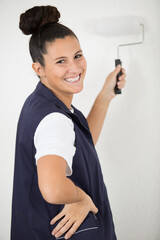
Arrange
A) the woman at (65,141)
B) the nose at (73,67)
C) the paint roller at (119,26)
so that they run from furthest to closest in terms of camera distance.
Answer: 1. the paint roller at (119,26)
2. the nose at (73,67)
3. the woman at (65,141)

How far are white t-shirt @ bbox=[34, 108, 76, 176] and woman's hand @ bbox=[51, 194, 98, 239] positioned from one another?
0.13 metres

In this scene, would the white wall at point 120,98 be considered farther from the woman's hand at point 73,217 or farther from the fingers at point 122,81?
the woman's hand at point 73,217

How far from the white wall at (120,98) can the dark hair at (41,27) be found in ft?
0.93

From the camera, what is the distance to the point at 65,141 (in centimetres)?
76

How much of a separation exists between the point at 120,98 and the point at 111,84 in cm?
9

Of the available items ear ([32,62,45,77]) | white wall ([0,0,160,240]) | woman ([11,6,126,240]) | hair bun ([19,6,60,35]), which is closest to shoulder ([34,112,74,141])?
woman ([11,6,126,240])

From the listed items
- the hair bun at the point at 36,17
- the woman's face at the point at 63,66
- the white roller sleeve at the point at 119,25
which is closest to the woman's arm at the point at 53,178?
the woman's face at the point at 63,66

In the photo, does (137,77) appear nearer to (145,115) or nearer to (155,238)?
(145,115)

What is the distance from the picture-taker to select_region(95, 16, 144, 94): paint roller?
3.53 feet

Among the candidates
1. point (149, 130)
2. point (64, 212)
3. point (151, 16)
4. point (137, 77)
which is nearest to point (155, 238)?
point (149, 130)

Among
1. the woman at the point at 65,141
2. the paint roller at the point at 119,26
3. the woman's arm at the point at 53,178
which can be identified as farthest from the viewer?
the paint roller at the point at 119,26

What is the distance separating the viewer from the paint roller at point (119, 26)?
1.08 metres

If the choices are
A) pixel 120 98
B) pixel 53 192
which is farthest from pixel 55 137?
pixel 120 98

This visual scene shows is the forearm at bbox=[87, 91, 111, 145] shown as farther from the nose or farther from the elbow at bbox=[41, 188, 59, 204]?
the elbow at bbox=[41, 188, 59, 204]
